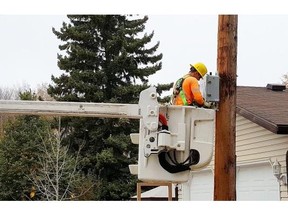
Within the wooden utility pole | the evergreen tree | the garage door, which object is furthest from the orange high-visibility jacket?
the evergreen tree

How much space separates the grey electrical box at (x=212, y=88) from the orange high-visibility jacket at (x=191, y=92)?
0.33 feet

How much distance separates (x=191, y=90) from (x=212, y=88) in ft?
0.73

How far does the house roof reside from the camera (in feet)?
36.2

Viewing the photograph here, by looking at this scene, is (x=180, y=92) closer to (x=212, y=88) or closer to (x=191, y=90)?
(x=191, y=90)

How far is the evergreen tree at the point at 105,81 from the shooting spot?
1035 inches

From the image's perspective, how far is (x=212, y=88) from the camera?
6043 millimetres

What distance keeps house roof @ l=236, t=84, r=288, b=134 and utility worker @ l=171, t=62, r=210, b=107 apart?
15.8 ft

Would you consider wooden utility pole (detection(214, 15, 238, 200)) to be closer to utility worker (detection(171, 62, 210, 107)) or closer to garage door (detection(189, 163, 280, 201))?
utility worker (detection(171, 62, 210, 107))

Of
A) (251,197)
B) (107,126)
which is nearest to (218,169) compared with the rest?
(251,197)

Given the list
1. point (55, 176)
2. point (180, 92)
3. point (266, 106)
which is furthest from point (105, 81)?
point (180, 92)

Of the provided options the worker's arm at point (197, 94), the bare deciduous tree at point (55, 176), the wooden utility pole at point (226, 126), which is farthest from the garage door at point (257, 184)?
the bare deciduous tree at point (55, 176)

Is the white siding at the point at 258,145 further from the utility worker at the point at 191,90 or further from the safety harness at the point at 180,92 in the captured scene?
the safety harness at the point at 180,92

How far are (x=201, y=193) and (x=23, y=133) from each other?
12128 millimetres

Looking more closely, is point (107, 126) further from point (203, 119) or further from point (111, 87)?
point (203, 119)
